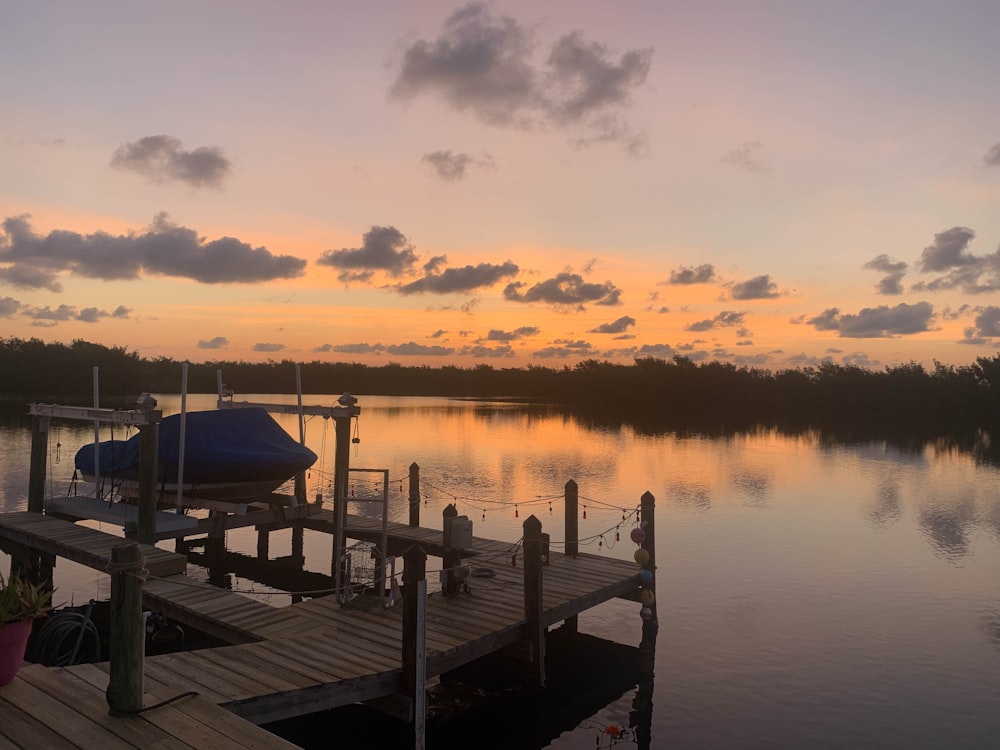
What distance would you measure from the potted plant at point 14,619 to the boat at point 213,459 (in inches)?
572

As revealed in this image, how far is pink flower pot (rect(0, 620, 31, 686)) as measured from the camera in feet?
26.0

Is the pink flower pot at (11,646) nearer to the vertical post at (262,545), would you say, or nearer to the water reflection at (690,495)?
the vertical post at (262,545)

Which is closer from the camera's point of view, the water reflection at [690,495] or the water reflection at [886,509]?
the water reflection at [886,509]

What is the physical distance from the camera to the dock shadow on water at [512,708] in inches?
535

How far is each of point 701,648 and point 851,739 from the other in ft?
16.0

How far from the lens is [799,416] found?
126375mm

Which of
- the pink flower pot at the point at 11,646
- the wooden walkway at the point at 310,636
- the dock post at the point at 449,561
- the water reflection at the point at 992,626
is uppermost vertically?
the pink flower pot at the point at 11,646

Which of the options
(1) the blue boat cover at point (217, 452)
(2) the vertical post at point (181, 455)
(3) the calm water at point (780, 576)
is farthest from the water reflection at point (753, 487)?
(2) the vertical post at point (181, 455)

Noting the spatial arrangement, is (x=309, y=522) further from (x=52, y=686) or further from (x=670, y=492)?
(x=670, y=492)

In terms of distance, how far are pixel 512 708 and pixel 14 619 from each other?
986cm

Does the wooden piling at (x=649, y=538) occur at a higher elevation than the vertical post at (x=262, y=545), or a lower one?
higher

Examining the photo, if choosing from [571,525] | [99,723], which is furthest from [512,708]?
[99,723]

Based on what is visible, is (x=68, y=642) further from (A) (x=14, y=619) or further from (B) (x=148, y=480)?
(A) (x=14, y=619)

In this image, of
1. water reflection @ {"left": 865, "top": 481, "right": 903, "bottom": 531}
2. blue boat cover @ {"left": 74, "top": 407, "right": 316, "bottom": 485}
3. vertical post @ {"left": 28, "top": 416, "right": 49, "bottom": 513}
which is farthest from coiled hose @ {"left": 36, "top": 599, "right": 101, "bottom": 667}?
water reflection @ {"left": 865, "top": 481, "right": 903, "bottom": 531}
